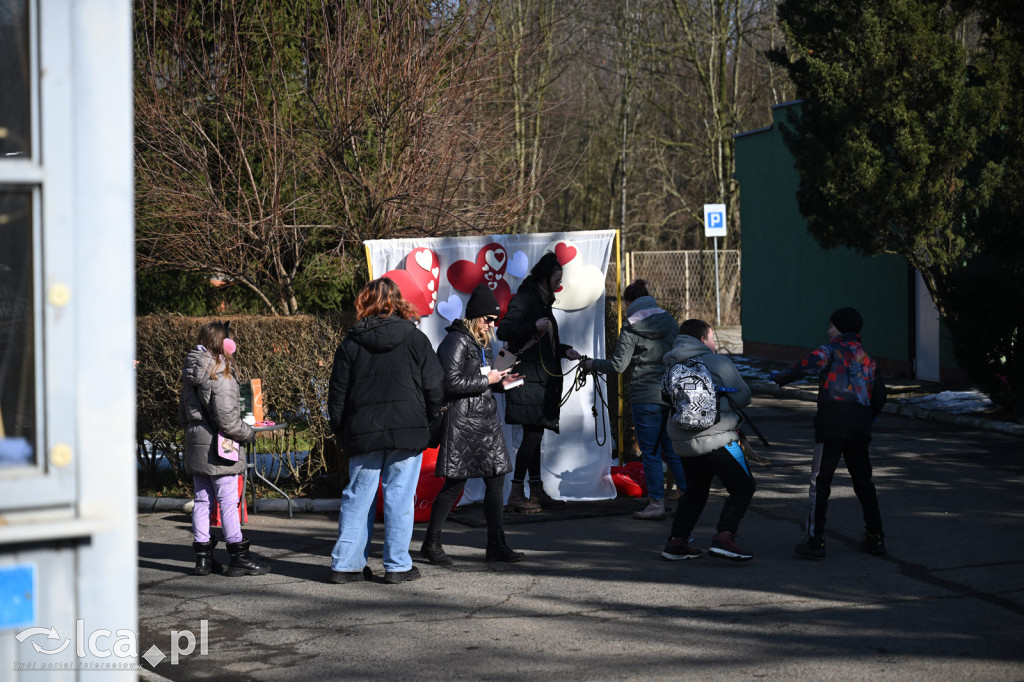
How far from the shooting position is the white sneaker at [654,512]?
28.4 feet

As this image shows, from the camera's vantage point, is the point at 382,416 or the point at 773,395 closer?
the point at 382,416

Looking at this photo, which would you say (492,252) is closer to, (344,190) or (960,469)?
(344,190)

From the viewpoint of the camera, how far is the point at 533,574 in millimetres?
7047

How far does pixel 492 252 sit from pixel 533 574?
356cm

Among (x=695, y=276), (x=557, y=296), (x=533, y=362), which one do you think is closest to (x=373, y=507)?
(x=533, y=362)

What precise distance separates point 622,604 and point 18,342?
448cm

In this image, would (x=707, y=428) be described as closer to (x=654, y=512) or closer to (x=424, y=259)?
(x=654, y=512)

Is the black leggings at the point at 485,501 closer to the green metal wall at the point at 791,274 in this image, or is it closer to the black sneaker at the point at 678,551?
the black sneaker at the point at 678,551

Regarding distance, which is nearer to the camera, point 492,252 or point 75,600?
point 75,600

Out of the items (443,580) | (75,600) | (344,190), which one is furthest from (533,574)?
(344,190)

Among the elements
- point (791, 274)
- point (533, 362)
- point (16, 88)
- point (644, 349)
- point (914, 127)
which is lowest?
point (533, 362)

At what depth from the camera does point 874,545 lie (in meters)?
7.18

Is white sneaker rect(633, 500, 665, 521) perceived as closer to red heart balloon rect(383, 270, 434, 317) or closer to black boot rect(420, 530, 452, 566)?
black boot rect(420, 530, 452, 566)

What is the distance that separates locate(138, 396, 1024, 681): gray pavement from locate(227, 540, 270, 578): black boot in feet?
0.37
